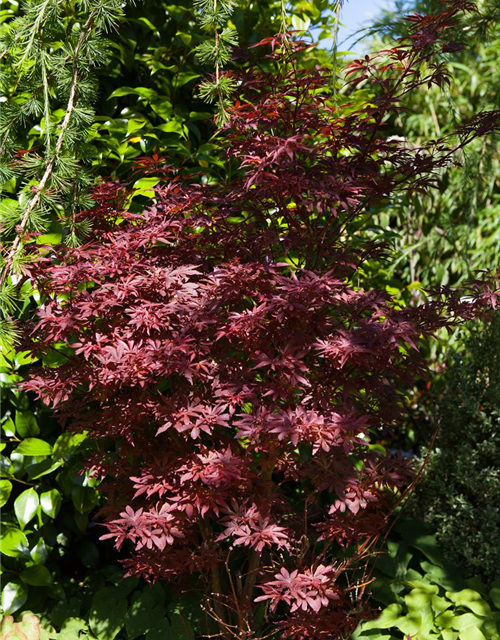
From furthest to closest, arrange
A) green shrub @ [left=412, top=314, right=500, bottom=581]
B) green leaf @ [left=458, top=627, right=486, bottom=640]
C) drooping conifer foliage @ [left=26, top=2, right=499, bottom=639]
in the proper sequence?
green shrub @ [left=412, top=314, right=500, bottom=581], green leaf @ [left=458, top=627, right=486, bottom=640], drooping conifer foliage @ [left=26, top=2, right=499, bottom=639]

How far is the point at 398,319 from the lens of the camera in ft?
6.12

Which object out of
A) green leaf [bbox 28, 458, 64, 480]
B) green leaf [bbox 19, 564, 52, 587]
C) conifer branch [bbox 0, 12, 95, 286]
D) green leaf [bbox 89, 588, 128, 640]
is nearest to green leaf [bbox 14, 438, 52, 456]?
green leaf [bbox 28, 458, 64, 480]

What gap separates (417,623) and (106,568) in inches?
47.9

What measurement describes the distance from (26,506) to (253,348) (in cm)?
119

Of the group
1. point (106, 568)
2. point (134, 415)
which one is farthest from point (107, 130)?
point (106, 568)

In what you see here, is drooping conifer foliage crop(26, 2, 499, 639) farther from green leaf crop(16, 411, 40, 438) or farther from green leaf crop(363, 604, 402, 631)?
green leaf crop(16, 411, 40, 438)

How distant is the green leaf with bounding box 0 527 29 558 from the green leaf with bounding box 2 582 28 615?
129 millimetres

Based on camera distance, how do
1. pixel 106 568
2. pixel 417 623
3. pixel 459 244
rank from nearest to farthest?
pixel 417 623, pixel 106 568, pixel 459 244

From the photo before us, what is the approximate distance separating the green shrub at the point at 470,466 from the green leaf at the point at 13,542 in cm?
161

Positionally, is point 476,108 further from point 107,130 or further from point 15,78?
point 15,78

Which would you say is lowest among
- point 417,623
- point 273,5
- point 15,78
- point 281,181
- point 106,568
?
point 106,568

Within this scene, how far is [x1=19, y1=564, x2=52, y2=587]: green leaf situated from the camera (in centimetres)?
250

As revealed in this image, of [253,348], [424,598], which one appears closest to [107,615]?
[424,598]

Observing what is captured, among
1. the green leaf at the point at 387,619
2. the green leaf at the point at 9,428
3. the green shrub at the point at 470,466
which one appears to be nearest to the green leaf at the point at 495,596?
the green shrub at the point at 470,466
